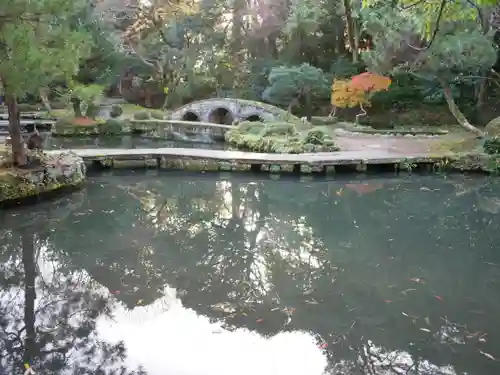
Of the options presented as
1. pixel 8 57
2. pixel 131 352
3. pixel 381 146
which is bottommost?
pixel 131 352

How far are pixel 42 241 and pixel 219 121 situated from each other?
56.8ft

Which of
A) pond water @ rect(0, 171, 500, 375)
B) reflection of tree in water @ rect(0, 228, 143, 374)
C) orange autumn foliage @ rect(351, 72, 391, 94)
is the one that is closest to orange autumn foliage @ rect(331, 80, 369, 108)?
orange autumn foliage @ rect(351, 72, 391, 94)

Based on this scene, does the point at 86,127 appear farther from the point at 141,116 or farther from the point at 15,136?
the point at 15,136

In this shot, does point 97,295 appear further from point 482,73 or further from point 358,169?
point 482,73

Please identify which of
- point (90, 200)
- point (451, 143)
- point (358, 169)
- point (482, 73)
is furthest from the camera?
point (482, 73)

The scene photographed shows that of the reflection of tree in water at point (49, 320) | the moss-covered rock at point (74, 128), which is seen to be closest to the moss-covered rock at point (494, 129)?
the reflection of tree in water at point (49, 320)

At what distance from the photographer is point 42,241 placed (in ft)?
30.0

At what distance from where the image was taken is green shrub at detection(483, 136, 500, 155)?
1459 centimetres

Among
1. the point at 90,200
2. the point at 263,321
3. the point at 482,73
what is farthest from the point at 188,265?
the point at 482,73

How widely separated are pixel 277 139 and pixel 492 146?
6.83m

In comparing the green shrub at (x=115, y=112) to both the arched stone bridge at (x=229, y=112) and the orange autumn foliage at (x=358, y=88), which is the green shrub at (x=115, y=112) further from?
the orange autumn foliage at (x=358, y=88)

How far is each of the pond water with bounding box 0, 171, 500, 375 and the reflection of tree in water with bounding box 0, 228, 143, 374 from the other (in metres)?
0.02

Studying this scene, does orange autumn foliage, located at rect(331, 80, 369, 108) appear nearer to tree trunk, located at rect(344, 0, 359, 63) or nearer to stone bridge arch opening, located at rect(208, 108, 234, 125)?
tree trunk, located at rect(344, 0, 359, 63)

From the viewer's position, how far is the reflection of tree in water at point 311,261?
5637 mm
